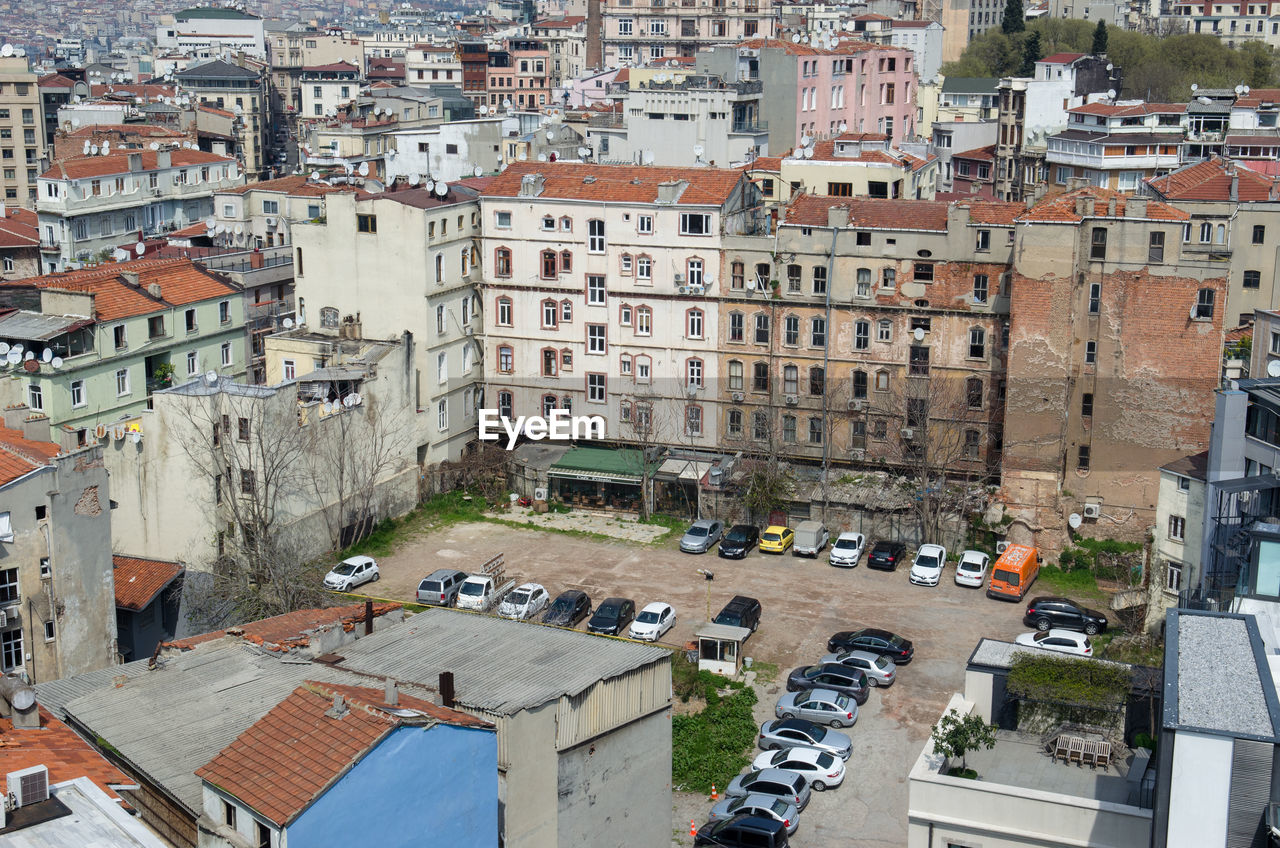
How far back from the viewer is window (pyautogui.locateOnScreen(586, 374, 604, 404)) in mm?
62031

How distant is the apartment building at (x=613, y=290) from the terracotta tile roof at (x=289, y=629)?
25.4m

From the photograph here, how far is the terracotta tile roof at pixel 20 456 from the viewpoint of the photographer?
124ft

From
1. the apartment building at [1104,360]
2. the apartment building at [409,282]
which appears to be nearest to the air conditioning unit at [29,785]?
the apartment building at [409,282]

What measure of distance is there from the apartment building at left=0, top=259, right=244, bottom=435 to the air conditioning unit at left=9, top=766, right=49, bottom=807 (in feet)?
97.5

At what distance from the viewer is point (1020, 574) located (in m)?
51.4

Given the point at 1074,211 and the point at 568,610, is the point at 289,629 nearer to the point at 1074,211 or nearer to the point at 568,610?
the point at 568,610

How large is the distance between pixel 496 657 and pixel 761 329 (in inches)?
1163

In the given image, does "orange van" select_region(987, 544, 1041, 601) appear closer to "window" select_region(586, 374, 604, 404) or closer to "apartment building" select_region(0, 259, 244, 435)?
"window" select_region(586, 374, 604, 404)

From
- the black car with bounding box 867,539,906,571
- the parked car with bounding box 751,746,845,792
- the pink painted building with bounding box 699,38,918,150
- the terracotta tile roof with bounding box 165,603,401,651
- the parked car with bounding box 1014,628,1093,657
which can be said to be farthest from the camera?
the pink painted building with bounding box 699,38,918,150

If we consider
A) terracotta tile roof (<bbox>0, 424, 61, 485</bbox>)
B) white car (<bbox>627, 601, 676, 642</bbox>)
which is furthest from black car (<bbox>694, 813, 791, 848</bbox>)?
terracotta tile roof (<bbox>0, 424, 61, 485</bbox>)

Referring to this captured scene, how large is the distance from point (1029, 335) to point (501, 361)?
70.8ft

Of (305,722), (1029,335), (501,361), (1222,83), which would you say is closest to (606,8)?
(1222,83)

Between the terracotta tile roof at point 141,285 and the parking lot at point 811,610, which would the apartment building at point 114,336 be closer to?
the terracotta tile roof at point 141,285

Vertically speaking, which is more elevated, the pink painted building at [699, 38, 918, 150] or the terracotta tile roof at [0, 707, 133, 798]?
the pink painted building at [699, 38, 918, 150]
